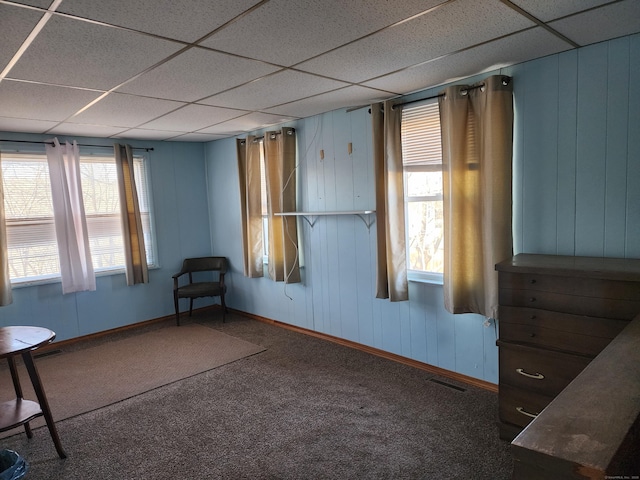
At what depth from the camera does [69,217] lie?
4496 mm

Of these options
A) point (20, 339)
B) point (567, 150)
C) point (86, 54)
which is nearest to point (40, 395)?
point (20, 339)

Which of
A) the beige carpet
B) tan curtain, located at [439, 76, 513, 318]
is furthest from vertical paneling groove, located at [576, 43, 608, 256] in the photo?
the beige carpet

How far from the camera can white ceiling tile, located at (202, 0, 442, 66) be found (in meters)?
1.76

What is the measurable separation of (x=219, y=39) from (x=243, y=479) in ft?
7.37

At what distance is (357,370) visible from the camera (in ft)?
11.6

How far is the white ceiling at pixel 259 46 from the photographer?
1.78m

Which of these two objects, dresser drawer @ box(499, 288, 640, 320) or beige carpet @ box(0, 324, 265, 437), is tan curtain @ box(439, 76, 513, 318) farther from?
beige carpet @ box(0, 324, 265, 437)

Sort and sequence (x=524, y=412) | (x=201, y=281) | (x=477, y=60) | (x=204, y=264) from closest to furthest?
(x=524, y=412)
(x=477, y=60)
(x=204, y=264)
(x=201, y=281)

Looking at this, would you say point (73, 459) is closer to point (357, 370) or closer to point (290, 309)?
point (357, 370)

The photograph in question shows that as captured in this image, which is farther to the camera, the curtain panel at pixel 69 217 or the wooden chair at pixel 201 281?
the wooden chair at pixel 201 281

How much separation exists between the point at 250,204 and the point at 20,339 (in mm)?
2819

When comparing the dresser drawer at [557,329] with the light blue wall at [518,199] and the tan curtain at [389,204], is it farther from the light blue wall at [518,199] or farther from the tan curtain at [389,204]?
the tan curtain at [389,204]

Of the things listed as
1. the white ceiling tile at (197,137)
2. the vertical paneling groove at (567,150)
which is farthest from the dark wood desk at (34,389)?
the vertical paneling groove at (567,150)

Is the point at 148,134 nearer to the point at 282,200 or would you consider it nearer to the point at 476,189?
the point at 282,200
